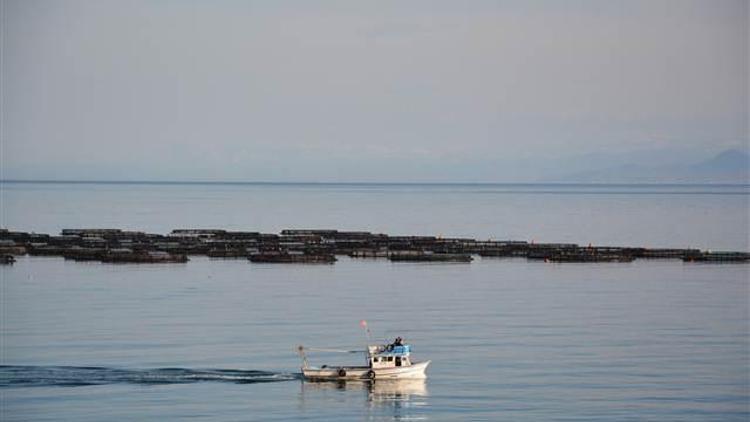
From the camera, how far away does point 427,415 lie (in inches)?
1895

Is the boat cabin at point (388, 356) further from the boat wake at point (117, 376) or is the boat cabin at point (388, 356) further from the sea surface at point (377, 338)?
the boat wake at point (117, 376)

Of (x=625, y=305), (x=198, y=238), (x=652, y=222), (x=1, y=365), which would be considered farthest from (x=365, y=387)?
(x=652, y=222)

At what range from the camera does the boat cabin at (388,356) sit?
2111 inches

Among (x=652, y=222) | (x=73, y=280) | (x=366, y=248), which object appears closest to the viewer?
(x=73, y=280)

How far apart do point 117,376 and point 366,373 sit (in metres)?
9.97

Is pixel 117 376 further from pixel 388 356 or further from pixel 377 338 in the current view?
pixel 377 338

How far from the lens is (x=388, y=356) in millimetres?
53656

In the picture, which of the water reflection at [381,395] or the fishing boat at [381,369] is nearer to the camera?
the water reflection at [381,395]

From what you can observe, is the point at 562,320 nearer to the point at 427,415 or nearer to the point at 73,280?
the point at 427,415

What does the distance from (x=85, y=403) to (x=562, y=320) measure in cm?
3233

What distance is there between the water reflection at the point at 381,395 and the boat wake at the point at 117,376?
6.94ft

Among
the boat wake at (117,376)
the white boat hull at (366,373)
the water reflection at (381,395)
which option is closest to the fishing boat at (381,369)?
the white boat hull at (366,373)

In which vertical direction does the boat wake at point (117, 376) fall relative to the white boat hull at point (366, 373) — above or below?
below

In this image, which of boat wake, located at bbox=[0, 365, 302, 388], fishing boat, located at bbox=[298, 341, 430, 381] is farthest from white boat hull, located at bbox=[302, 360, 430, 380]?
boat wake, located at bbox=[0, 365, 302, 388]
